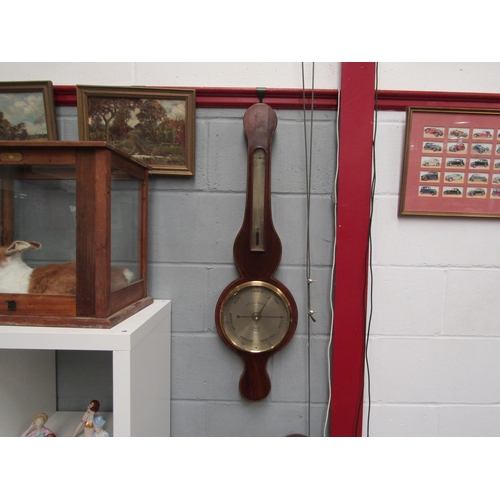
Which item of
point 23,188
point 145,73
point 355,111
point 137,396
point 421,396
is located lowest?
point 421,396

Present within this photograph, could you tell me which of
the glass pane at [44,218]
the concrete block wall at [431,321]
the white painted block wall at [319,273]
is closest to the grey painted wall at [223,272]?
the white painted block wall at [319,273]

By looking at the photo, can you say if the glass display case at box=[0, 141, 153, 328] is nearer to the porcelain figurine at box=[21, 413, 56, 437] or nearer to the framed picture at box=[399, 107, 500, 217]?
the porcelain figurine at box=[21, 413, 56, 437]

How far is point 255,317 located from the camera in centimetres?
86

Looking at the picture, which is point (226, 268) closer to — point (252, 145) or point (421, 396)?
point (252, 145)

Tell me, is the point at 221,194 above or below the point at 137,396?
above

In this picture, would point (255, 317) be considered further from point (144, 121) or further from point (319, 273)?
point (144, 121)

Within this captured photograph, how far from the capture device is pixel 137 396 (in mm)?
616

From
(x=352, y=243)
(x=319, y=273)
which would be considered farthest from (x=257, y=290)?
(x=352, y=243)

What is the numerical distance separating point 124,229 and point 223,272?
298mm

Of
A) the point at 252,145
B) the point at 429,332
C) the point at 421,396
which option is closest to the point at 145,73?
the point at 252,145

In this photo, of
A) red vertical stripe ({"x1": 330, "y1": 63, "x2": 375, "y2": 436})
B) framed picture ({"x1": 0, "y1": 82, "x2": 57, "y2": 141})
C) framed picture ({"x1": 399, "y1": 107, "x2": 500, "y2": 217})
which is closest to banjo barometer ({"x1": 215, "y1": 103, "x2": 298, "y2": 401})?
red vertical stripe ({"x1": 330, "y1": 63, "x2": 375, "y2": 436})

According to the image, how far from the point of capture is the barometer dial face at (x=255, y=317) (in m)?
0.85

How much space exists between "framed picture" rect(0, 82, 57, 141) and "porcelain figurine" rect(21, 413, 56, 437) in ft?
2.33

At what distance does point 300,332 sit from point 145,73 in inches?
33.7
